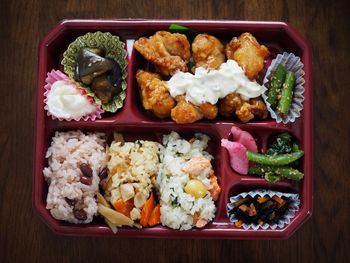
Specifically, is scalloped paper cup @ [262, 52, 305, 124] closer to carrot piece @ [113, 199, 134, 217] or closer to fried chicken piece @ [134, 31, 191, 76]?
fried chicken piece @ [134, 31, 191, 76]

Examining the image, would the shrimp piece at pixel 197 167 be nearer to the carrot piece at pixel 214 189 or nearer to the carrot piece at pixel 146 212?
the carrot piece at pixel 214 189

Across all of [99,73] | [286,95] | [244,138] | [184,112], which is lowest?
[244,138]

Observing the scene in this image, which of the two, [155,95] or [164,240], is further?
[164,240]

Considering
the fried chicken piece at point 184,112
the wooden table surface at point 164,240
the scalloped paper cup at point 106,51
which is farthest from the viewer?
the wooden table surface at point 164,240

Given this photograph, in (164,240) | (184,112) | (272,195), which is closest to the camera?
(184,112)

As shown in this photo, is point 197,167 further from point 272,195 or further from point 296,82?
point 296,82

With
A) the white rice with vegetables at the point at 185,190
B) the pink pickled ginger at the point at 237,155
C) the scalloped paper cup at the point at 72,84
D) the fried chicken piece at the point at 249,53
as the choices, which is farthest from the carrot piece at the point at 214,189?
the scalloped paper cup at the point at 72,84

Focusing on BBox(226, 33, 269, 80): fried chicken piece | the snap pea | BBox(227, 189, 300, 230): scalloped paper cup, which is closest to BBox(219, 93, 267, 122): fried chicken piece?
BBox(226, 33, 269, 80): fried chicken piece

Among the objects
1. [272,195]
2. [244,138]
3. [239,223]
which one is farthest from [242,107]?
[239,223]

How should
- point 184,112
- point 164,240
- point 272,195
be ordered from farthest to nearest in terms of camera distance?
point 164,240 → point 272,195 → point 184,112
